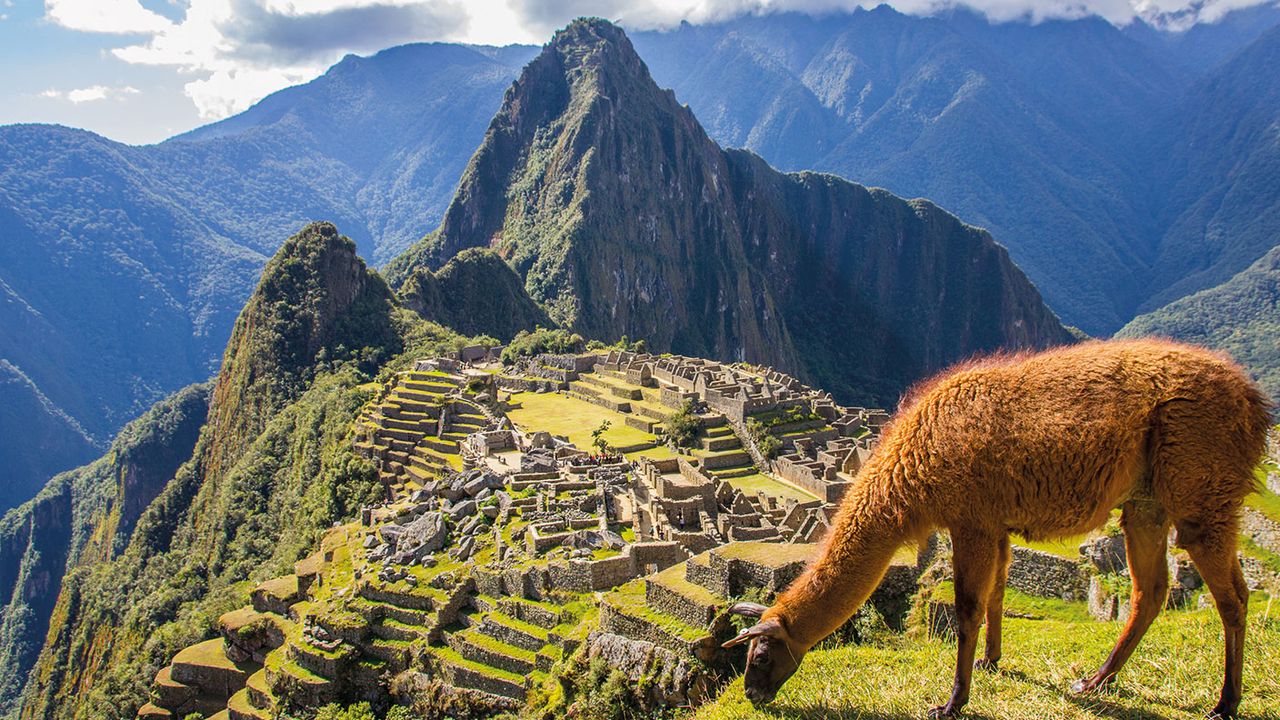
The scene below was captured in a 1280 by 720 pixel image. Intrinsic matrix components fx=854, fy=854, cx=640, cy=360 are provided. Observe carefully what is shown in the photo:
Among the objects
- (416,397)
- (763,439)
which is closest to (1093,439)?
(763,439)

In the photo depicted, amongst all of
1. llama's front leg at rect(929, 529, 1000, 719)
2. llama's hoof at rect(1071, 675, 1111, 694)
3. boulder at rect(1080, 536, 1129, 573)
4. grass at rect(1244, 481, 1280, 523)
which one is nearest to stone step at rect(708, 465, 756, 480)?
grass at rect(1244, 481, 1280, 523)

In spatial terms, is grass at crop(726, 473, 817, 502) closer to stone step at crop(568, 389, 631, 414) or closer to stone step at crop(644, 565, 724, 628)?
stone step at crop(568, 389, 631, 414)

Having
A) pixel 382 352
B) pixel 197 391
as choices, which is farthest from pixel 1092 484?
pixel 197 391

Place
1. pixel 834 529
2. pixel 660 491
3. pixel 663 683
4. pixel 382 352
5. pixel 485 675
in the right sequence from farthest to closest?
pixel 382 352
pixel 660 491
pixel 485 675
pixel 663 683
pixel 834 529

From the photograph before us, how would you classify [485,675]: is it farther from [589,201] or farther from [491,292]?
[589,201]

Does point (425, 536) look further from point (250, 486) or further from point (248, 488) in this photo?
point (250, 486)

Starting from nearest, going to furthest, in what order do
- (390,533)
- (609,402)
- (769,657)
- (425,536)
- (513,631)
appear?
(769,657)
(513,631)
(425,536)
(390,533)
(609,402)
